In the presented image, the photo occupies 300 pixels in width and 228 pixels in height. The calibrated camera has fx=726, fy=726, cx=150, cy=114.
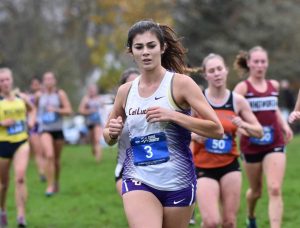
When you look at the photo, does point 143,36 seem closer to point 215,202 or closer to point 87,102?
point 215,202

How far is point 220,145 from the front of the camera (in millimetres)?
7457

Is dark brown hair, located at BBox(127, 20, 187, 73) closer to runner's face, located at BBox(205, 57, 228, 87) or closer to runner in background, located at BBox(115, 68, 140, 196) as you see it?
runner in background, located at BBox(115, 68, 140, 196)

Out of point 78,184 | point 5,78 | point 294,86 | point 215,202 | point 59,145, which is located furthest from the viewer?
point 294,86

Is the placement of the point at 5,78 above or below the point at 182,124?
above

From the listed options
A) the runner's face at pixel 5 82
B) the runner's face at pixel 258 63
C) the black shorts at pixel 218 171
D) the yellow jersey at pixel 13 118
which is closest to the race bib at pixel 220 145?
the black shorts at pixel 218 171

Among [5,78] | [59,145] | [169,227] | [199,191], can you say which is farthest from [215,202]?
[59,145]

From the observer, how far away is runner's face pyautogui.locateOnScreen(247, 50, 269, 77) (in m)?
8.66

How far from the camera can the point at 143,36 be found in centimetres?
534

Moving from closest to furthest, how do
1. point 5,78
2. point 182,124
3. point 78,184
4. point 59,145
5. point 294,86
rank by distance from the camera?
point 182,124
point 5,78
point 59,145
point 78,184
point 294,86

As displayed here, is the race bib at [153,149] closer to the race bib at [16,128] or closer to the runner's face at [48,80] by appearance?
the race bib at [16,128]

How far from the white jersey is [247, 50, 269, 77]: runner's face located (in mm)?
3447

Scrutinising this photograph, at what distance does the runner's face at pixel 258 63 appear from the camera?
8656mm

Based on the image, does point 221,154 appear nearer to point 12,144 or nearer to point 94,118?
point 12,144

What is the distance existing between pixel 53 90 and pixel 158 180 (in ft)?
28.4
